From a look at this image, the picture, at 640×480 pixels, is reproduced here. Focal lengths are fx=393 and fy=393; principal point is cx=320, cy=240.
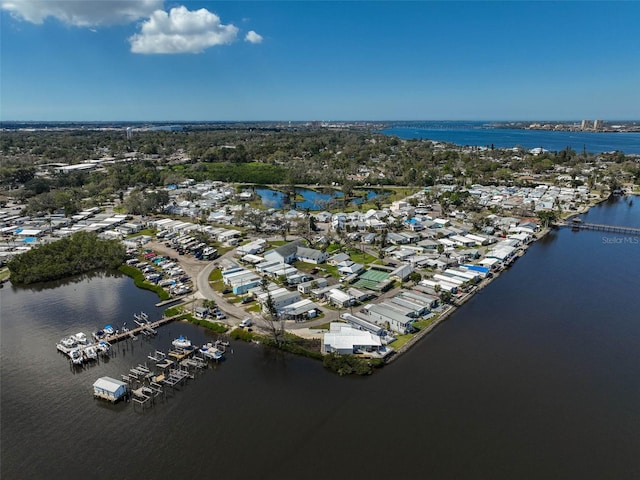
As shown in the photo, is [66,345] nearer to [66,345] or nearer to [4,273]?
[66,345]

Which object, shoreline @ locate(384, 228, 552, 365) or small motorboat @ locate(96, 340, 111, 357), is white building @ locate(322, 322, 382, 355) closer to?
shoreline @ locate(384, 228, 552, 365)

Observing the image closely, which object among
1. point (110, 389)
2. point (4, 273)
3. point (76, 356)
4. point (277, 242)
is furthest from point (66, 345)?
point (277, 242)

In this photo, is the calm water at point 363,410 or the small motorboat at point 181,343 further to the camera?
the small motorboat at point 181,343

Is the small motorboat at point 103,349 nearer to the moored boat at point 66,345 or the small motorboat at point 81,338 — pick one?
the small motorboat at point 81,338

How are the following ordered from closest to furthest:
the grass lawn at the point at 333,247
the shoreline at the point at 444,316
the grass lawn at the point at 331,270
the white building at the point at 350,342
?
the white building at the point at 350,342 < the shoreline at the point at 444,316 < the grass lawn at the point at 331,270 < the grass lawn at the point at 333,247

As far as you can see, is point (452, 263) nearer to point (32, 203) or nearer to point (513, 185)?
point (513, 185)

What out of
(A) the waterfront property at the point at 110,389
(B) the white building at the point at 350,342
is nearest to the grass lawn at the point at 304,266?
(B) the white building at the point at 350,342
